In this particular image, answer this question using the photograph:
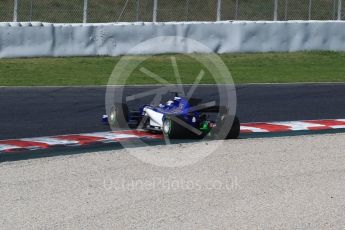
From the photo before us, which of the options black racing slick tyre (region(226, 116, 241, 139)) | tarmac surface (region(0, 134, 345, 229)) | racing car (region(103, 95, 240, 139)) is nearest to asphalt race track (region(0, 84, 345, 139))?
racing car (region(103, 95, 240, 139))

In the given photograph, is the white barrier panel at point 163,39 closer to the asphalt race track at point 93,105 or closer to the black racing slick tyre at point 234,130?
the asphalt race track at point 93,105

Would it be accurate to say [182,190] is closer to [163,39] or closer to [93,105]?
[93,105]

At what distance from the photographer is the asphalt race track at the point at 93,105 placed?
14250 mm

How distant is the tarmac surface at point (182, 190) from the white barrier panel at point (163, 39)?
10037 mm

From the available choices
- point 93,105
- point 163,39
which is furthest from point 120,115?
point 163,39

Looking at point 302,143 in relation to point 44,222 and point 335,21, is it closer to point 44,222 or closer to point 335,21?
point 44,222

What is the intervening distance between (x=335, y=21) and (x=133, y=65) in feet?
18.2

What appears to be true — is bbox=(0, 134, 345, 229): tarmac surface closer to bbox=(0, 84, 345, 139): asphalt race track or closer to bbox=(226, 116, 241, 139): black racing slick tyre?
bbox=(226, 116, 241, 139): black racing slick tyre

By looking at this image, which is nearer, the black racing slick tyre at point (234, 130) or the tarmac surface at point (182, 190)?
the tarmac surface at point (182, 190)

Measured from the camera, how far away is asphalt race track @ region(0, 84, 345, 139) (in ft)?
46.8

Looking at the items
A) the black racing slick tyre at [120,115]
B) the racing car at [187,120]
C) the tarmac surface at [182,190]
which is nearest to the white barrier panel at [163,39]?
the black racing slick tyre at [120,115]

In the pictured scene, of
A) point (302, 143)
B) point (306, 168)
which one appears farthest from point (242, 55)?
point (306, 168)

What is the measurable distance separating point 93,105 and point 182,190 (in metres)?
6.52

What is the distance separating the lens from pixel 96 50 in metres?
22.9
